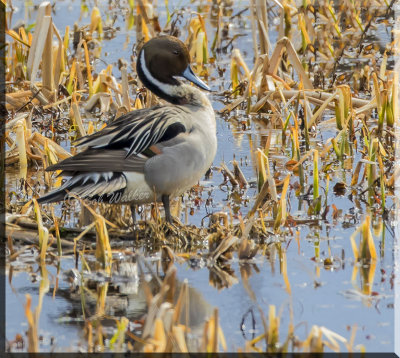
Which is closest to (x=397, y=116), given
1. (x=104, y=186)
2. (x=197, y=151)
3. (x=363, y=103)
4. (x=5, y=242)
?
(x=363, y=103)

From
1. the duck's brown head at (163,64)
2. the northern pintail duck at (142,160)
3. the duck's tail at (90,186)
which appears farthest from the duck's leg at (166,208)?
the duck's brown head at (163,64)

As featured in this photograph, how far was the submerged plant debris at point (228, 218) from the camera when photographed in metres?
3.89

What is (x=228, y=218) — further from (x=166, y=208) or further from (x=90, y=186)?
(x=90, y=186)

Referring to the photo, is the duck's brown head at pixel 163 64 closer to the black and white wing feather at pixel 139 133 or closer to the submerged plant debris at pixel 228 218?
the black and white wing feather at pixel 139 133

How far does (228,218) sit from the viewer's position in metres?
5.49

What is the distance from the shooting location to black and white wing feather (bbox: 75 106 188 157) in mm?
5238

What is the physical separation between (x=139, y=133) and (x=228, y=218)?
27.9 inches

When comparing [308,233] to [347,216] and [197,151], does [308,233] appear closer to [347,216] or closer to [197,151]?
[347,216]

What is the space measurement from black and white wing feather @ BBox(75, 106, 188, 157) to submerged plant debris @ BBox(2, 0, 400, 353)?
381 millimetres

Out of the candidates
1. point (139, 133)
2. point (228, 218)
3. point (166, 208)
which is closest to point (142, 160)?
point (139, 133)

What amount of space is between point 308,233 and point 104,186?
3.59 feet

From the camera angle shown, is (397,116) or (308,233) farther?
(397,116)

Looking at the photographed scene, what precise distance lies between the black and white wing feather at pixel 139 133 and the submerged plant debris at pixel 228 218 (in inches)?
15.0

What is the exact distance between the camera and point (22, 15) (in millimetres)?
10469
